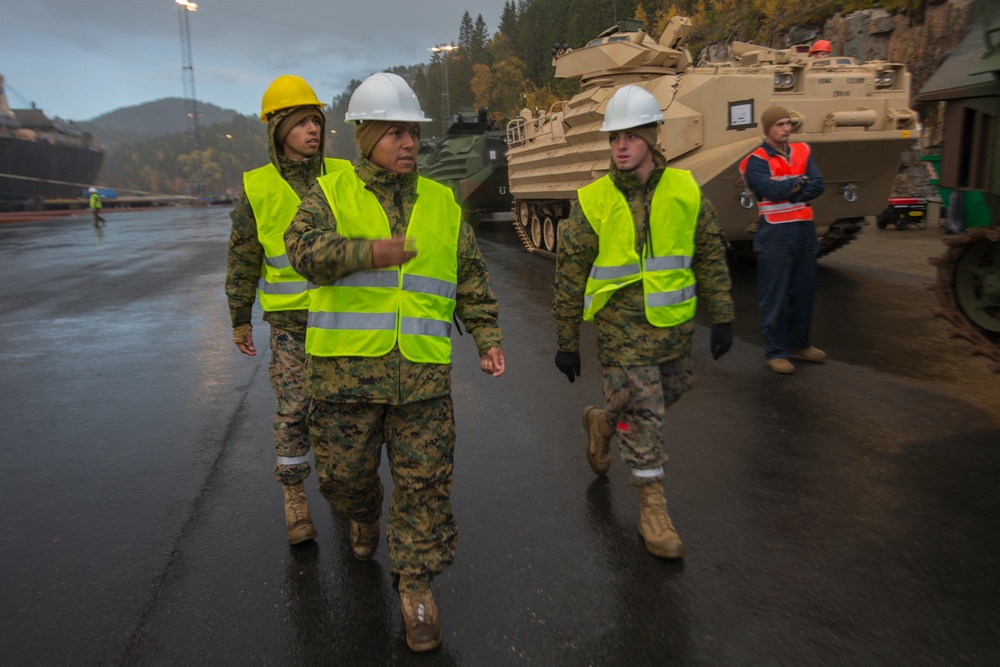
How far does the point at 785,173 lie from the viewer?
6059 millimetres

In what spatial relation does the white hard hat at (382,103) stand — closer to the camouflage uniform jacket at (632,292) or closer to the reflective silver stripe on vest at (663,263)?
the camouflage uniform jacket at (632,292)

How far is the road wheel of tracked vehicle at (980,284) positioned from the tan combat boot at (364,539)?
162 inches

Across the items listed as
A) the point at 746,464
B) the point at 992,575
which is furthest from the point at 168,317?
the point at 992,575

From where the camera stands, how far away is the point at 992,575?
10.2 ft

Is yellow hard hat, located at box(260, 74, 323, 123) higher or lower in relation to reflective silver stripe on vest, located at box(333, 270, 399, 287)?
higher

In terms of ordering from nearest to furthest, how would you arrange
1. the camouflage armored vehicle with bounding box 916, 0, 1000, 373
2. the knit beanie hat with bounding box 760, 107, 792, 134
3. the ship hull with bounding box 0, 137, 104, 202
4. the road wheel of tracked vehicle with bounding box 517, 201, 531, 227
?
the camouflage armored vehicle with bounding box 916, 0, 1000, 373
the knit beanie hat with bounding box 760, 107, 792, 134
the road wheel of tracked vehicle with bounding box 517, 201, 531, 227
the ship hull with bounding box 0, 137, 104, 202

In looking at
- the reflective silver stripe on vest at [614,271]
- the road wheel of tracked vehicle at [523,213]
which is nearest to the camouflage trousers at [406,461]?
the reflective silver stripe on vest at [614,271]

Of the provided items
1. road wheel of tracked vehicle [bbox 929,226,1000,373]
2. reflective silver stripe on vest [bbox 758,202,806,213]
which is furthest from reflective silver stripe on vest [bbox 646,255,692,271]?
reflective silver stripe on vest [bbox 758,202,806,213]

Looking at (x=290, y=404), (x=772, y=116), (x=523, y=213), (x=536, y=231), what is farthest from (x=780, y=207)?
(x=523, y=213)

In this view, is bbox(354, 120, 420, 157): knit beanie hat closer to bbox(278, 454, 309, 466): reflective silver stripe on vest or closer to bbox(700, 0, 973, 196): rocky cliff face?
bbox(278, 454, 309, 466): reflective silver stripe on vest

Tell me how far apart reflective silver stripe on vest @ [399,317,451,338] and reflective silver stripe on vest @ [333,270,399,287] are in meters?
0.14

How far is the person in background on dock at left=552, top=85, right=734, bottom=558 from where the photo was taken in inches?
138

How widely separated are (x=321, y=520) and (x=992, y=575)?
2.85m

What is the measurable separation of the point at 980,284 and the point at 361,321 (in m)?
4.44
